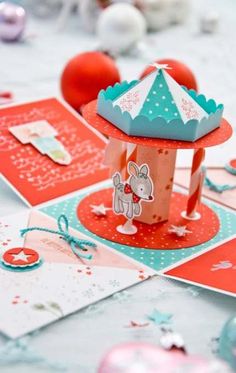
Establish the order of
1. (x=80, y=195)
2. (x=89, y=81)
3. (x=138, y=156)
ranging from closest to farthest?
(x=138, y=156)
(x=80, y=195)
(x=89, y=81)

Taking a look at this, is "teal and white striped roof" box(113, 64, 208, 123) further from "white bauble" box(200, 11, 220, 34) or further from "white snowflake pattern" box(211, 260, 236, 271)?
"white bauble" box(200, 11, 220, 34)

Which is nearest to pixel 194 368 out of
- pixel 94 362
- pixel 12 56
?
pixel 94 362

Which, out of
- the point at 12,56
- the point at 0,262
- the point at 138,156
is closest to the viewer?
the point at 0,262

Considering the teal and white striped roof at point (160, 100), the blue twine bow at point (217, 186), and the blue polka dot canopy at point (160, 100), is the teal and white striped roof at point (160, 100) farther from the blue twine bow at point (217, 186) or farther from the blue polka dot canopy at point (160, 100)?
the blue twine bow at point (217, 186)

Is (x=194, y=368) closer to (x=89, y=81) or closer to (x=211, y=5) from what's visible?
(x=89, y=81)

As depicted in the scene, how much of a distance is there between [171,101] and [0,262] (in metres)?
0.34

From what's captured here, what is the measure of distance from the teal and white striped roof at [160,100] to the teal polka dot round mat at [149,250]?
0.67 feet

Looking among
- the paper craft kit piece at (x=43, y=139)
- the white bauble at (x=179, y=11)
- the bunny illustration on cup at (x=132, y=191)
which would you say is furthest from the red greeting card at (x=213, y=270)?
the white bauble at (x=179, y=11)

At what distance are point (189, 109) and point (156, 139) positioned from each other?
0.24ft

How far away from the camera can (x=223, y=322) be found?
95 cm

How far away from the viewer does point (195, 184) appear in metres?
1.19

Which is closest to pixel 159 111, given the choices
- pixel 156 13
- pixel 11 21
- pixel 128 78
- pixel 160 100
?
pixel 160 100

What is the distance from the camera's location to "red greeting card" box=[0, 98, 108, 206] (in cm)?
128

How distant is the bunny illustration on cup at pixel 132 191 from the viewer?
107cm
